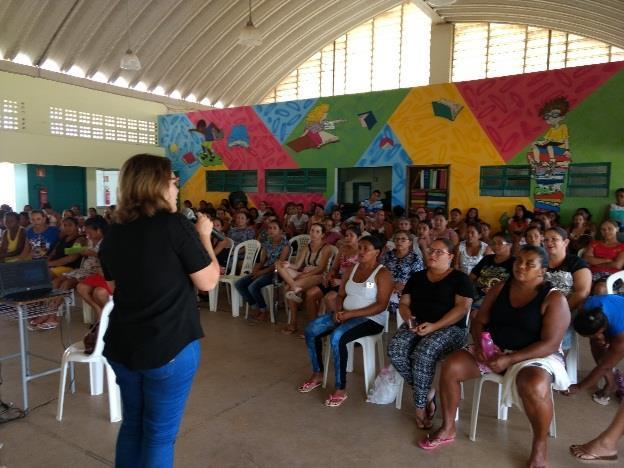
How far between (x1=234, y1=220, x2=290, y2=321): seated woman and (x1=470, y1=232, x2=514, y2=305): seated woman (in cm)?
211

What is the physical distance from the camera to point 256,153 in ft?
37.4

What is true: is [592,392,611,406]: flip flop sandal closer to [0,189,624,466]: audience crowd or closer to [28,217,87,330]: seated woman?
[0,189,624,466]: audience crowd

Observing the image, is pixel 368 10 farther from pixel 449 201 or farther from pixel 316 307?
pixel 316 307

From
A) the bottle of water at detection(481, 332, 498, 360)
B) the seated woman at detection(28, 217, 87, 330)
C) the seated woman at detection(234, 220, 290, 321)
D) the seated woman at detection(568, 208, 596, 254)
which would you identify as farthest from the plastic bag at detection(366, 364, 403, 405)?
the seated woman at detection(568, 208, 596, 254)

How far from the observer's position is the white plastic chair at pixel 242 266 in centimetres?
533

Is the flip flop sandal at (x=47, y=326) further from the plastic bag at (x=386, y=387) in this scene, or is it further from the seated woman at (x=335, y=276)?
the plastic bag at (x=386, y=387)

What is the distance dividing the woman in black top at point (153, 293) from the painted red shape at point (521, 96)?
772 centimetres

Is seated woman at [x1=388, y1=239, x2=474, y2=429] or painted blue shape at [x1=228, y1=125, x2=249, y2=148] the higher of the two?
painted blue shape at [x1=228, y1=125, x2=249, y2=148]

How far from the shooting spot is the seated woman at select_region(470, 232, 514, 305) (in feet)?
12.7

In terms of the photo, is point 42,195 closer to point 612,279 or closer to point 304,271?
point 304,271

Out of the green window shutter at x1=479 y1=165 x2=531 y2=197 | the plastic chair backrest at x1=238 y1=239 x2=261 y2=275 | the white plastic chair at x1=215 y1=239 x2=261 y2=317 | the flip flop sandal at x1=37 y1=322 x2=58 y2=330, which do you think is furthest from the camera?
the green window shutter at x1=479 y1=165 x2=531 y2=197

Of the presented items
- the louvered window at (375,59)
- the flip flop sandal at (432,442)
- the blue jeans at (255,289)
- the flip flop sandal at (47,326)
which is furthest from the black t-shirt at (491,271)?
the louvered window at (375,59)

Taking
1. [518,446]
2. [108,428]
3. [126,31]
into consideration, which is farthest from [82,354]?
[126,31]

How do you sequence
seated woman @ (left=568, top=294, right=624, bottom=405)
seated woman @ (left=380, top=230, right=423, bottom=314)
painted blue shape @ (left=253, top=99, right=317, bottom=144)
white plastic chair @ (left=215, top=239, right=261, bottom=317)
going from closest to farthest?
seated woman @ (left=568, top=294, right=624, bottom=405), seated woman @ (left=380, top=230, right=423, bottom=314), white plastic chair @ (left=215, top=239, right=261, bottom=317), painted blue shape @ (left=253, top=99, right=317, bottom=144)
